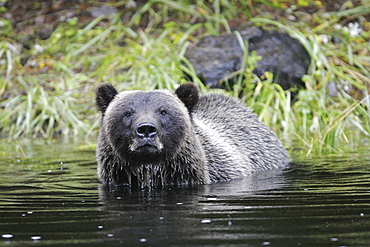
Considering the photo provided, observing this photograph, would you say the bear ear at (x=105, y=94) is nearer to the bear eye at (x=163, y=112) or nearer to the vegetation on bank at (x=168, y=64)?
the bear eye at (x=163, y=112)

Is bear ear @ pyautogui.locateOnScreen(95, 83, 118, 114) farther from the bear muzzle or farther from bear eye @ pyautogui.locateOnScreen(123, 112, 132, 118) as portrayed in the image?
the bear muzzle

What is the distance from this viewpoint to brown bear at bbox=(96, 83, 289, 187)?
20.6ft

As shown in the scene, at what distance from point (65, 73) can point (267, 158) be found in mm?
7440

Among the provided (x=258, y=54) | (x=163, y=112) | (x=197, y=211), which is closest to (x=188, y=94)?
(x=163, y=112)

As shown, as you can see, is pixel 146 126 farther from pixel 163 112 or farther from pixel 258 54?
pixel 258 54

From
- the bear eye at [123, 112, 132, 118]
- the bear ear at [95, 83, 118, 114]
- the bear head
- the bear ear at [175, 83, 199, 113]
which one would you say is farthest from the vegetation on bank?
the bear eye at [123, 112, 132, 118]

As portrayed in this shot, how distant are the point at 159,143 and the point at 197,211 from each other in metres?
1.39

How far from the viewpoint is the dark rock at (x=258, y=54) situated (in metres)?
12.9

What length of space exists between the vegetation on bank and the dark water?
3.38 m

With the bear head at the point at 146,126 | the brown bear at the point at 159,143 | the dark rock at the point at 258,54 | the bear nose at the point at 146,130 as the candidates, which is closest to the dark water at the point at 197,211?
the brown bear at the point at 159,143

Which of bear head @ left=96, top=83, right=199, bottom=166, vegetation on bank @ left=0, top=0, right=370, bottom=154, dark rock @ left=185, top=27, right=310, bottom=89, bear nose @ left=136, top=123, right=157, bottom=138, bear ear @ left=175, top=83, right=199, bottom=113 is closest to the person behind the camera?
bear nose @ left=136, top=123, right=157, bottom=138

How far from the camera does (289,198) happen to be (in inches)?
214

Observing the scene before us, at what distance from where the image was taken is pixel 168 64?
42.4 ft

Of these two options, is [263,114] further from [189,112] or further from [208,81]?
[189,112]
